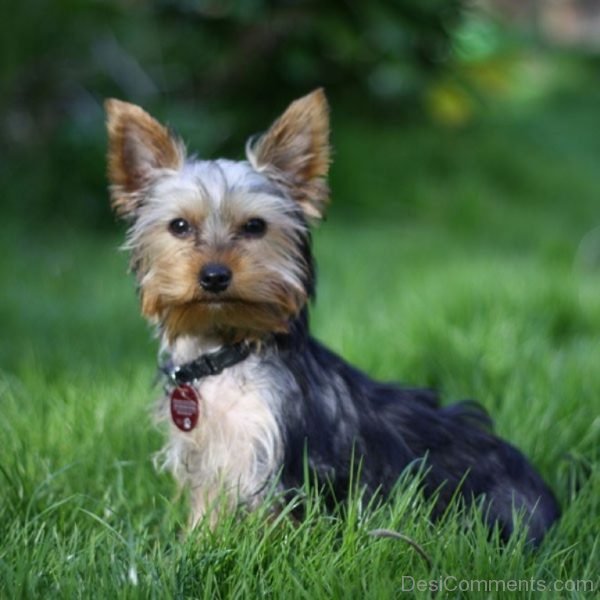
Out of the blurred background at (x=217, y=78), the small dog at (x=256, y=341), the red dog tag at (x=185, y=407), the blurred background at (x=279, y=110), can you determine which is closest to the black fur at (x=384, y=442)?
the small dog at (x=256, y=341)

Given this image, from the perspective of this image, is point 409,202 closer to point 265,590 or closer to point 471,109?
point 471,109

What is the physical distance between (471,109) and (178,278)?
36.2ft

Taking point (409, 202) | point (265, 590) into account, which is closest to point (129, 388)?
point (265, 590)

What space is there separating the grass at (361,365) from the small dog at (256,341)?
163 mm

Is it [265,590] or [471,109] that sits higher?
[471,109]

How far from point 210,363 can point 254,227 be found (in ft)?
1.60

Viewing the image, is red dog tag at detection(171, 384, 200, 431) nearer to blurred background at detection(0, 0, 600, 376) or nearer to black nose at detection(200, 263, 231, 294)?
black nose at detection(200, 263, 231, 294)

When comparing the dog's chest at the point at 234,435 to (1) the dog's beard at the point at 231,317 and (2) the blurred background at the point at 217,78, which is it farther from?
(2) the blurred background at the point at 217,78

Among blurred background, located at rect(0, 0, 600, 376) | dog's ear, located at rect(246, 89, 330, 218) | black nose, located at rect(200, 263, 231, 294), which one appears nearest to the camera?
black nose, located at rect(200, 263, 231, 294)

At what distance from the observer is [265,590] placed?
3.11m

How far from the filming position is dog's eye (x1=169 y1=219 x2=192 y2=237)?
366 cm

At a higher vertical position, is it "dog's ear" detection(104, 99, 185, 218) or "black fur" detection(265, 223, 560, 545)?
"dog's ear" detection(104, 99, 185, 218)

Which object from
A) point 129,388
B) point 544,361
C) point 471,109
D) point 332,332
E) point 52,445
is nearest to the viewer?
point 52,445

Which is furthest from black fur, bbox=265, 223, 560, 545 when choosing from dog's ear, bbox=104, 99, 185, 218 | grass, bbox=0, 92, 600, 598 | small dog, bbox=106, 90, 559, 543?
dog's ear, bbox=104, 99, 185, 218
